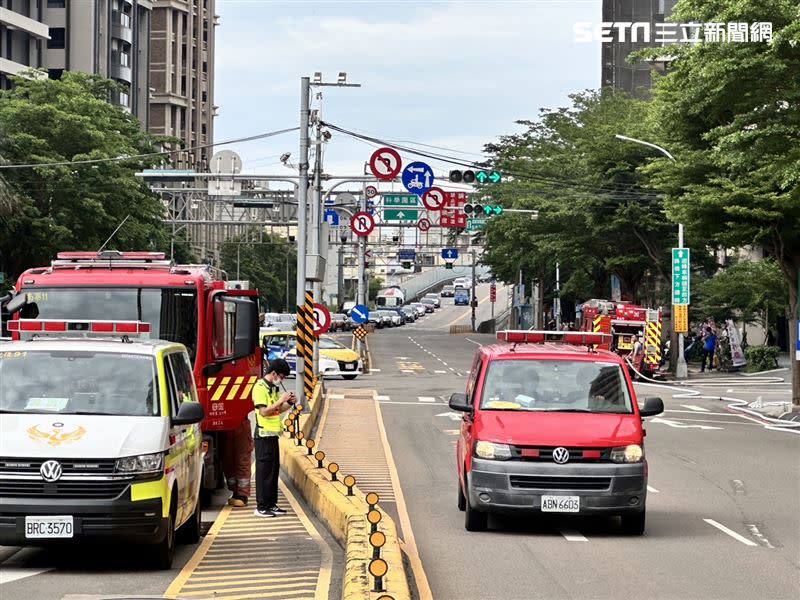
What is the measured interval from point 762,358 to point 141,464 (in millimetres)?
47650

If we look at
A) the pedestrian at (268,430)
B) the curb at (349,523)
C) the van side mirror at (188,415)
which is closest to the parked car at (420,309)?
the curb at (349,523)

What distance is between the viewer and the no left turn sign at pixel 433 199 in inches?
2061

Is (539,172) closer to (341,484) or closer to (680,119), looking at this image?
(680,119)

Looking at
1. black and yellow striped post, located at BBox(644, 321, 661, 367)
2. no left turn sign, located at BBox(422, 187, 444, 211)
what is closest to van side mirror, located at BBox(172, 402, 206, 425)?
no left turn sign, located at BBox(422, 187, 444, 211)

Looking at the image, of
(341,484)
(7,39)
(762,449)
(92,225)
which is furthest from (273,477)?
(7,39)

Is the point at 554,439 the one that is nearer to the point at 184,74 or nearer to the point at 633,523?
the point at 633,523

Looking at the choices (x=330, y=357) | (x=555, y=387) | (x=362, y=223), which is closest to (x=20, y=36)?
(x=330, y=357)

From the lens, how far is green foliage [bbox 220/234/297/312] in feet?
374

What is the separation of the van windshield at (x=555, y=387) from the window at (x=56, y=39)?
7923 centimetres

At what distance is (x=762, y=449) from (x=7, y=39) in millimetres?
61234

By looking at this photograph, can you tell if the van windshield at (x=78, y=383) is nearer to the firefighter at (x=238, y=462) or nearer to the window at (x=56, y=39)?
the firefighter at (x=238, y=462)

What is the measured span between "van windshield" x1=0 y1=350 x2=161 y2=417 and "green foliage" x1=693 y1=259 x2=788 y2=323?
139ft

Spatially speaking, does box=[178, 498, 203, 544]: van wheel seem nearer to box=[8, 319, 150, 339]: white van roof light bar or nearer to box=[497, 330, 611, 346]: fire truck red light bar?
box=[8, 319, 150, 339]: white van roof light bar

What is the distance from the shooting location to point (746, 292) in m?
55.1
